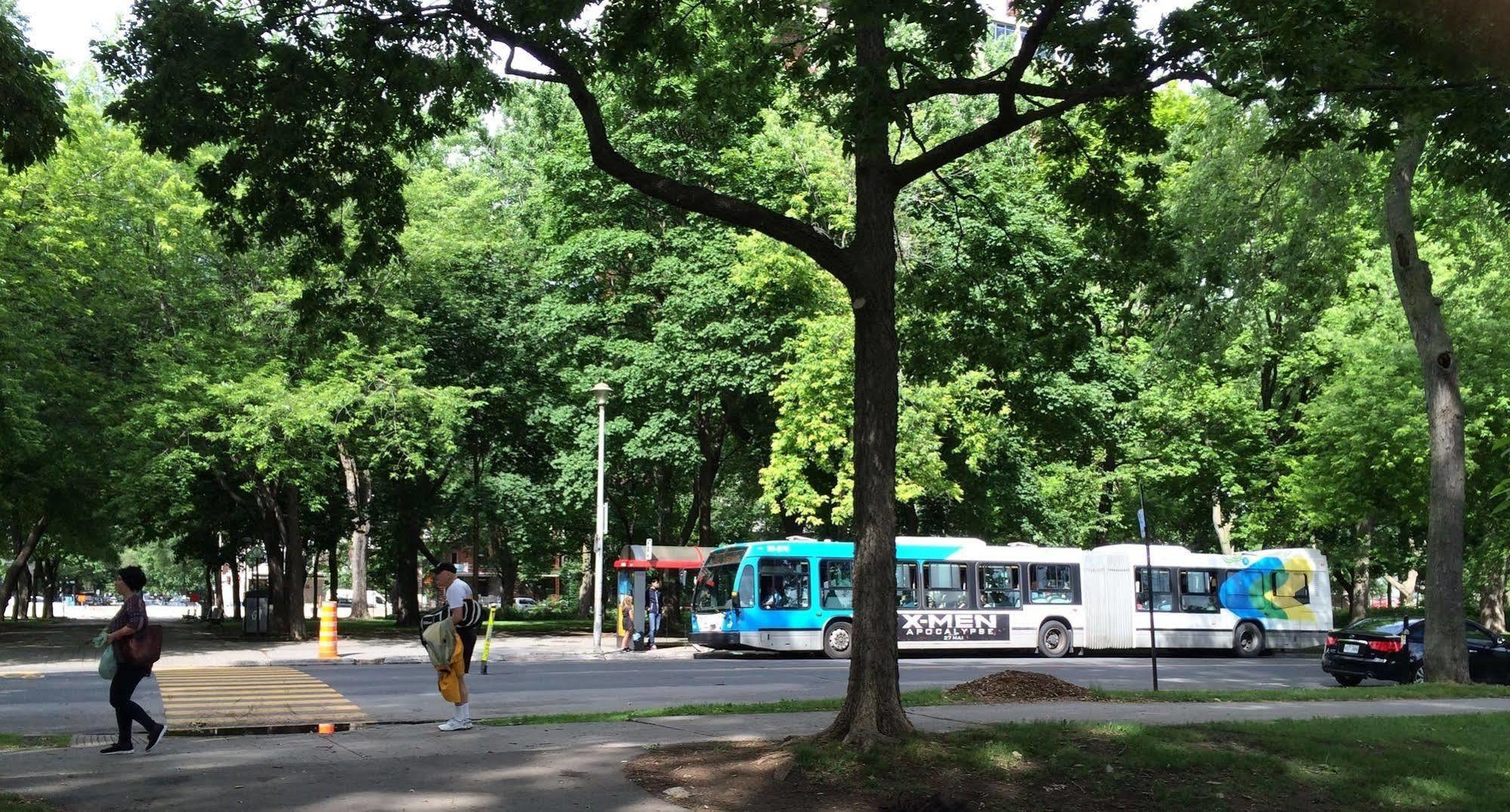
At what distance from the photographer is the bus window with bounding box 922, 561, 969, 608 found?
104ft

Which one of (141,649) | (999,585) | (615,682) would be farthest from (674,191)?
(999,585)

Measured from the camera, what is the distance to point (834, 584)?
30766 millimetres

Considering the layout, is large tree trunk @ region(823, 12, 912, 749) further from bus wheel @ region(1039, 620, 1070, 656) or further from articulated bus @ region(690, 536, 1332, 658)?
bus wheel @ region(1039, 620, 1070, 656)

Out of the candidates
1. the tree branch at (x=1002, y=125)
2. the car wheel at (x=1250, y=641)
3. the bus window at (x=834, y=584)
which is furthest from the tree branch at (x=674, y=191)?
the car wheel at (x=1250, y=641)

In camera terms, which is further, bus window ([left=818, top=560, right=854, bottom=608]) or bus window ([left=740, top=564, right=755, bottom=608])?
bus window ([left=818, top=560, right=854, bottom=608])

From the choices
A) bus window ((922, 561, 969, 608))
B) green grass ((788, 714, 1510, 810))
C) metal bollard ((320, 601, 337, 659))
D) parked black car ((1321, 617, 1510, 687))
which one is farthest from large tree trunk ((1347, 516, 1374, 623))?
green grass ((788, 714, 1510, 810))

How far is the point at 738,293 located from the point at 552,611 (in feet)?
127

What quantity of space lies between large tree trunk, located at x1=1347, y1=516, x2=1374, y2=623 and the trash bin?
32.1m

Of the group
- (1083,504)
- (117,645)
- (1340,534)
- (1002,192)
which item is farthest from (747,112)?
(1340,534)

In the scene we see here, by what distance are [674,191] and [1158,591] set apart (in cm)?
2691

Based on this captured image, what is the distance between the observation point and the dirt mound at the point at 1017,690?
15.7m

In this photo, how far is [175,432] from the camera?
30.4 meters

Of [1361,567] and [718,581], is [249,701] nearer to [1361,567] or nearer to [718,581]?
[718,581]

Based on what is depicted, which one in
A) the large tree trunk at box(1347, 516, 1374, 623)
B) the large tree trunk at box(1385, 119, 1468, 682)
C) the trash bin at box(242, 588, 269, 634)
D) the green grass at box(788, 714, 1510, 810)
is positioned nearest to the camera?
the green grass at box(788, 714, 1510, 810)
